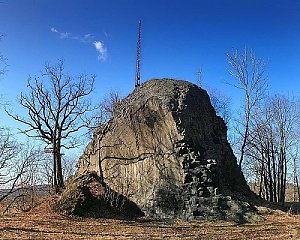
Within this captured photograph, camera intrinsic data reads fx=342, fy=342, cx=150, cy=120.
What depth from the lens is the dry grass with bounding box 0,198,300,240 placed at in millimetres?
12195

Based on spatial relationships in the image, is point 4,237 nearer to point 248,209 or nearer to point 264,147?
point 248,209

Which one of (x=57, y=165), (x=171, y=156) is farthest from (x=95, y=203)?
(x=57, y=165)

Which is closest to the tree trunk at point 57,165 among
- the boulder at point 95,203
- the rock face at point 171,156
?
the rock face at point 171,156

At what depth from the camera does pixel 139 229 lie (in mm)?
14102

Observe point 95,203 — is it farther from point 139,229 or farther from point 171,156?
point 171,156

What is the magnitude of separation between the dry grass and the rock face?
4.87ft

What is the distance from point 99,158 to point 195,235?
34.5 feet

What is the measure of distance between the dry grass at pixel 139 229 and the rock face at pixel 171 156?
1484mm

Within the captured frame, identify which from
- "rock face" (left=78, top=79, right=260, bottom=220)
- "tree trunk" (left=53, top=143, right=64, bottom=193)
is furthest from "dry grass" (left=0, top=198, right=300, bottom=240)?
"tree trunk" (left=53, top=143, right=64, bottom=193)

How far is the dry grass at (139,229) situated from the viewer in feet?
40.0

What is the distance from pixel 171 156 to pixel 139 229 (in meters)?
5.81

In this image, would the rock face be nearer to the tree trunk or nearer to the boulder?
the boulder

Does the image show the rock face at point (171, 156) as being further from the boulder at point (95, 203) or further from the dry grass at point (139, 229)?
the dry grass at point (139, 229)

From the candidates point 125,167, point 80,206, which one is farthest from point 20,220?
point 125,167
